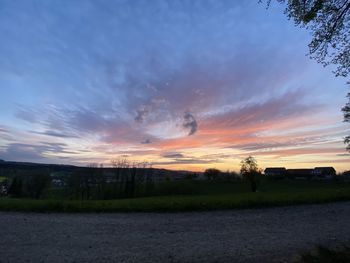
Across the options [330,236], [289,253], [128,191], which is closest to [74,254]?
[289,253]

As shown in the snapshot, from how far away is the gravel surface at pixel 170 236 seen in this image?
7.44m

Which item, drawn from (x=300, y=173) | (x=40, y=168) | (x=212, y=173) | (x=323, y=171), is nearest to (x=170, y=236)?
(x=40, y=168)

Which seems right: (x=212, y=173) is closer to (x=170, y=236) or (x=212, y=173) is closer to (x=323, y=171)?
(x=323, y=171)

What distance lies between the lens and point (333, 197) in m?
20.8

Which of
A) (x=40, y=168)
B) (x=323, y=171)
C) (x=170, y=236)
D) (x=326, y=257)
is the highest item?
(x=323, y=171)

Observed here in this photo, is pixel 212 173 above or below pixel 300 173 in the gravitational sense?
below

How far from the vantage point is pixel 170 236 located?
984 cm

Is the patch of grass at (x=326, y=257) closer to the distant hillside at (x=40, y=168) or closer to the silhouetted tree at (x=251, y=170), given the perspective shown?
the silhouetted tree at (x=251, y=170)

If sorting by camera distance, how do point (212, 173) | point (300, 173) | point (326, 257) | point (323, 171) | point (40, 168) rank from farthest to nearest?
point (300, 173) → point (323, 171) → point (212, 173) → point (40, 168) → point (326, 257)

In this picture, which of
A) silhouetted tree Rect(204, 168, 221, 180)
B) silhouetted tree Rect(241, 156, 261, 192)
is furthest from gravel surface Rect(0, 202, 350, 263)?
silhouetted tree Rect(204, 168, 221, 180)

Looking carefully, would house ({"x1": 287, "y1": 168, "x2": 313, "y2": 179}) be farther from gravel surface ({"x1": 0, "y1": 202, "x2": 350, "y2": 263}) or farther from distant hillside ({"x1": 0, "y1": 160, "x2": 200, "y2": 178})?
gravel surface ({"x1": 0, "y1": 202, "x2": 350, "y2": 263})

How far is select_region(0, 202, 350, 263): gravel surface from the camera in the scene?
24.4 ft

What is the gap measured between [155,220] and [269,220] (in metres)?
4.72

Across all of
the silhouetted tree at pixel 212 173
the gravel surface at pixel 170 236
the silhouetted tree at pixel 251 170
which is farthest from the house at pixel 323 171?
the gravel surface at pixel 170 236
